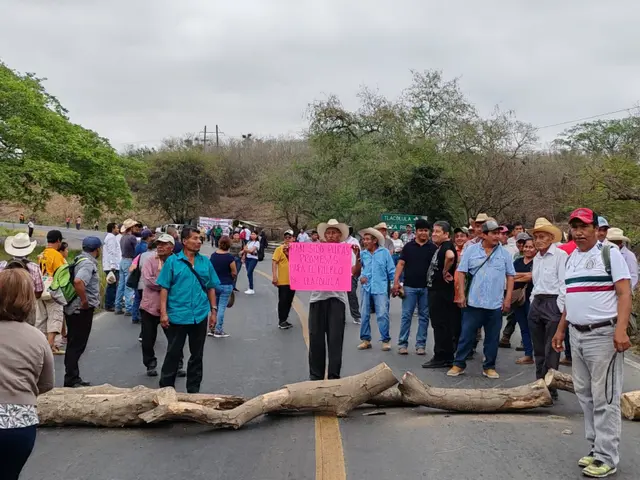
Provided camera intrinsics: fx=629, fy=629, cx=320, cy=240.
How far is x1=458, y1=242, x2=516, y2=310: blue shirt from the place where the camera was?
7.62 metres

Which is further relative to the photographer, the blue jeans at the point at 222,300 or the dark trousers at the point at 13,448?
the blue jeans at the point at 222,300

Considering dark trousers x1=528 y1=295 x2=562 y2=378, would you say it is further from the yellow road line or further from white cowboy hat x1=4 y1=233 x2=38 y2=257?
white cowboy hat x1=4 y1=233 x2=38 y2=257

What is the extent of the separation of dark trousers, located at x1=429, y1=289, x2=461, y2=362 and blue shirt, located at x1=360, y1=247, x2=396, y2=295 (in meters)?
1.10

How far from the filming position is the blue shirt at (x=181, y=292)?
655 centimetres

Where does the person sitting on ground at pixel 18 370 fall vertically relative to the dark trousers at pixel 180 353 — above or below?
above

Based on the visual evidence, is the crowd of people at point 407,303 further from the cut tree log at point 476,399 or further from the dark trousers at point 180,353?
the cut tree log at point 476,399

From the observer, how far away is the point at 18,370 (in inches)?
133

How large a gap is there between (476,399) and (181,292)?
124 inches

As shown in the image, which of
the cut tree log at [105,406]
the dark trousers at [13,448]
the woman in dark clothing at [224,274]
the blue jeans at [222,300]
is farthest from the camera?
the woman in dark clothing at [224,274]

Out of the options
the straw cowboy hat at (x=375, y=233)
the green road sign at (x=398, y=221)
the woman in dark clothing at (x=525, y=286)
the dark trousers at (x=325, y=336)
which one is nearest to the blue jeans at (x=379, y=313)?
the straw cowboy hat at (x=375, y=233)

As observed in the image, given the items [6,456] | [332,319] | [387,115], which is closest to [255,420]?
[332,319]

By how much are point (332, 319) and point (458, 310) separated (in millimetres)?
2640

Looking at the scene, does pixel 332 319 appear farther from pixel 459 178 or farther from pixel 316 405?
pixel 459 178

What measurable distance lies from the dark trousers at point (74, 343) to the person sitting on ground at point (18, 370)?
385 cm
